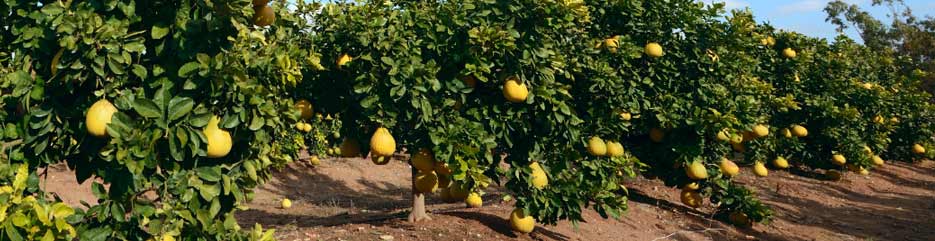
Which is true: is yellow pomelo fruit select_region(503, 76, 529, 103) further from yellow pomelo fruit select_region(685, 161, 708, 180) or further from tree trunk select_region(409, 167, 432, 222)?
yellow pomelo fruit select_region(685, 161, 708, 180)

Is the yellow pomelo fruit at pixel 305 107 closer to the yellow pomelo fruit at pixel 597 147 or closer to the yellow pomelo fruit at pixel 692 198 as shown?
the yellow pomelo fruit at pixel 597 147

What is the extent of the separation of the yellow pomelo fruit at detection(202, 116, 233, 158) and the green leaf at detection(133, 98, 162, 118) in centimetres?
25

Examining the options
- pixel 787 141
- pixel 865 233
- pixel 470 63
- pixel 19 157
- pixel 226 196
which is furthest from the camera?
pixel 787 141

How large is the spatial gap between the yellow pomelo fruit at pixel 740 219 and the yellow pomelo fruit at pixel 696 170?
90 centimetres

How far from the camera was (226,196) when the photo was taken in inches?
140

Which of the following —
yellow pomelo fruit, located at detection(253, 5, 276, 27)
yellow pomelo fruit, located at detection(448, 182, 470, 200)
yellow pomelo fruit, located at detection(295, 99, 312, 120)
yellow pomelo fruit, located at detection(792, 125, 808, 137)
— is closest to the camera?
yellow pomelo fruit, located at detection(253, 5, 276, 27)

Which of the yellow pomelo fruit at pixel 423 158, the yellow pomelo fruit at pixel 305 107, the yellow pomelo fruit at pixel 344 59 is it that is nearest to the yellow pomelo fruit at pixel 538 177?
the yellow pomelo fruit at pixel 423 158

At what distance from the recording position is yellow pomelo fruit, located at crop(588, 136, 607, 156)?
20.0 feet

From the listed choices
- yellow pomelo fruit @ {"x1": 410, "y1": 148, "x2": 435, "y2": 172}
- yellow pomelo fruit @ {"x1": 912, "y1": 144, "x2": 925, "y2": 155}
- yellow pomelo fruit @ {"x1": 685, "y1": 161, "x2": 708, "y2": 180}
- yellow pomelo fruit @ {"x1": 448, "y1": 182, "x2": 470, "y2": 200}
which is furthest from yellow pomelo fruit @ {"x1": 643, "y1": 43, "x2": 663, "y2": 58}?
yellow pomelo fruit @ {"x1": 912, "y1": 144, "x2": 925, "y2": 155}

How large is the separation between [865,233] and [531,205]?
18.6 ft

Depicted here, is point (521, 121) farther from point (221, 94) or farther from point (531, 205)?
point (221, 94)

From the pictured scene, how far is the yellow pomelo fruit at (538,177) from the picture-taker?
18.4 feet

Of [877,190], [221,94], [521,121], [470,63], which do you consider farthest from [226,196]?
[877,190]

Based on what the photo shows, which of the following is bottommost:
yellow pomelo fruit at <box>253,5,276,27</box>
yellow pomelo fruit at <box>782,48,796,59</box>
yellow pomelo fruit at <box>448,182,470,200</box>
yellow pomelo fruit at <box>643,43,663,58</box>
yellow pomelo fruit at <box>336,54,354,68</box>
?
yellow pomelo fruit at <box>448,182,470,200</box>
